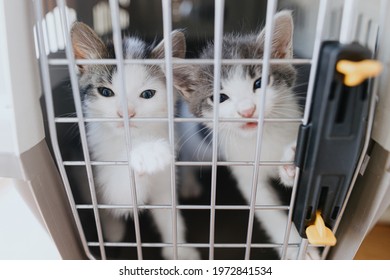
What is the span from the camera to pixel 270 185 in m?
0.61

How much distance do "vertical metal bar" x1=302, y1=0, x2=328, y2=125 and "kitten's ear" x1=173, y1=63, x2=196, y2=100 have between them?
163mm

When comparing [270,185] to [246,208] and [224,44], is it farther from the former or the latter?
[224,44]

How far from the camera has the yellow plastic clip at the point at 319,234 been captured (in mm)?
551

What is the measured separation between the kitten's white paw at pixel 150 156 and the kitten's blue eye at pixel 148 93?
0.23 feet

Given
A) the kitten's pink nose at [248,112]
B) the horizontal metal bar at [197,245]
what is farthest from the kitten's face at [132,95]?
the horizontal metal bar at [197,245]

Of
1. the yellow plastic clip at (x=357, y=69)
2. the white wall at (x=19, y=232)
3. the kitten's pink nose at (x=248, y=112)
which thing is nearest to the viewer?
the yellow plastic clip at (x=357, y=69)

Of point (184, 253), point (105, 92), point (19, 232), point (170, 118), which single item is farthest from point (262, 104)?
point (19, 232)

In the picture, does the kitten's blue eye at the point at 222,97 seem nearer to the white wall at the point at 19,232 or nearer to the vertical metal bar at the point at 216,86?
the vertical metal bar at the point at 216,86

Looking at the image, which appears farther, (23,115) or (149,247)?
(149,247)

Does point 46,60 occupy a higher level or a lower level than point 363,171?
higher

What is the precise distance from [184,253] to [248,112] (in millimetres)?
320

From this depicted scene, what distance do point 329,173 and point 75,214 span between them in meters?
0.41

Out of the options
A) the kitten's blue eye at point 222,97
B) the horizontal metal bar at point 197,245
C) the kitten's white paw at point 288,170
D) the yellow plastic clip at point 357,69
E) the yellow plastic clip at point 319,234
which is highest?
the yellow plastic clip at point 357,69

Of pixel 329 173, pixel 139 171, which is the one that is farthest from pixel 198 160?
pixel 329 173
